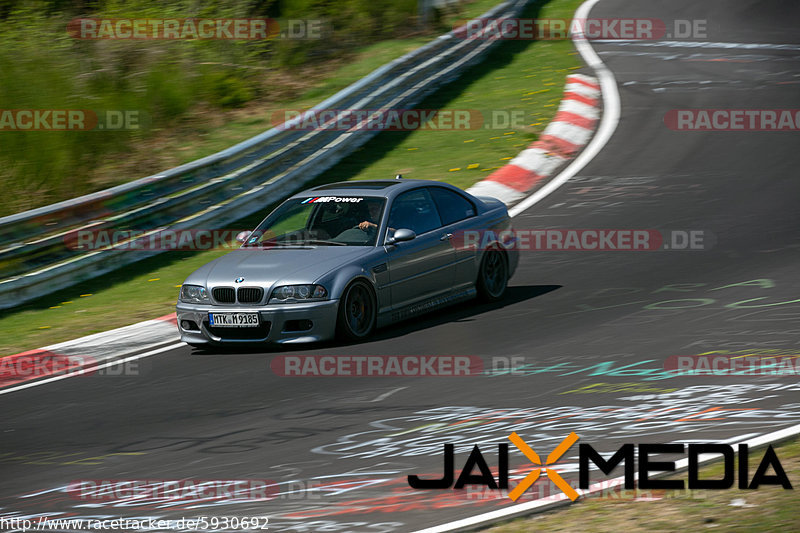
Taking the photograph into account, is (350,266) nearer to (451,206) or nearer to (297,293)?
(297,293)

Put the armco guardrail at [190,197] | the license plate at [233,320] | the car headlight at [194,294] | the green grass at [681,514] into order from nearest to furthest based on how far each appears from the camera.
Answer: the green grass at [681,514] < the license plate at [233,320] < the car headlight at [194,294] < the armco guardrail at [190,197]

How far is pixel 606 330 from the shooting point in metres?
9.48

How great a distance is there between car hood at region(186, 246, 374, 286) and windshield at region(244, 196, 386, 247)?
0.20 m

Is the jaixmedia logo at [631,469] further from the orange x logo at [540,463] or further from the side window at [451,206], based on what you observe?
the side window at [451,206]

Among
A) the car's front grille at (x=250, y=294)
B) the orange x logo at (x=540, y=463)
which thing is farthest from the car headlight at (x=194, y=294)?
the orange x logo at (x=540, y=463)

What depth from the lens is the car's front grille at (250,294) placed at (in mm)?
9492

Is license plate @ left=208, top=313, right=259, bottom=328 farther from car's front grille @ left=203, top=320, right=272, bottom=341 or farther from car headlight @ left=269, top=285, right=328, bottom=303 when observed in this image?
car headlight @ left=269, top=285, right=328, bottom=303

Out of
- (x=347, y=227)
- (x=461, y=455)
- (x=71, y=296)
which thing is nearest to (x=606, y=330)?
(x=347, y=227)

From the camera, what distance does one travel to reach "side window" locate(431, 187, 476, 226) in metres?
11.0

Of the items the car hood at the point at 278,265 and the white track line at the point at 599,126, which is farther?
the white track line at the point at 599,126

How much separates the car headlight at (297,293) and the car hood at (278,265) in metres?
0.06

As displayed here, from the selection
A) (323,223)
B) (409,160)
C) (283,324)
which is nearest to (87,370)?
(283,324)

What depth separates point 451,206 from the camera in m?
11.2

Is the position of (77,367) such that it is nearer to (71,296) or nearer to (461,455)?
(71,296)
